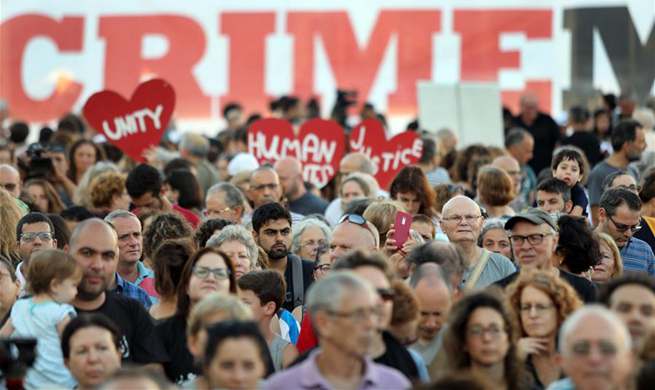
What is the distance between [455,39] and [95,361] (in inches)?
729

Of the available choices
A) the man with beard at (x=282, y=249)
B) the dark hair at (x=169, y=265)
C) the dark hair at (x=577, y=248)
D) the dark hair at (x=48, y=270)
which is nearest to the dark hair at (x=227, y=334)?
the dark hair at (x=48, y=270)

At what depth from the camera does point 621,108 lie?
80.3 feet

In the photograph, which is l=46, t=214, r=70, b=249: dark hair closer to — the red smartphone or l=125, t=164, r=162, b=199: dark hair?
l=125, t=164, r=162, b=199: dark hair

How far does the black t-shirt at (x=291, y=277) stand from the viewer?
12945 mm

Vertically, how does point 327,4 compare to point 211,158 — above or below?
above

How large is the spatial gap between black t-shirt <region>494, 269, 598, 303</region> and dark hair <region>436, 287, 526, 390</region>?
177 centimetres

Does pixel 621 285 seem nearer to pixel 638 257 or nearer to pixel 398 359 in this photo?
pixel 398 359

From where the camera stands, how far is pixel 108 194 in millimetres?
15844

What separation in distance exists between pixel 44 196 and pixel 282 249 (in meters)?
3.88

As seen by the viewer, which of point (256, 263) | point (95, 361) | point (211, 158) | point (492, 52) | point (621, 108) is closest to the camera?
point (95, 361)

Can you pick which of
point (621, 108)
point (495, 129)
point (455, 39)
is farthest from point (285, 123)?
point (455, 39)

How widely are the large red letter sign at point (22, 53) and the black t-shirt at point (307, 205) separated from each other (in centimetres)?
1204

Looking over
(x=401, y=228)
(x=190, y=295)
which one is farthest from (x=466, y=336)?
(x=401, y=228)

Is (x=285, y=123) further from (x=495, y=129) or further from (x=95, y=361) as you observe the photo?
(x=95, y=361)
